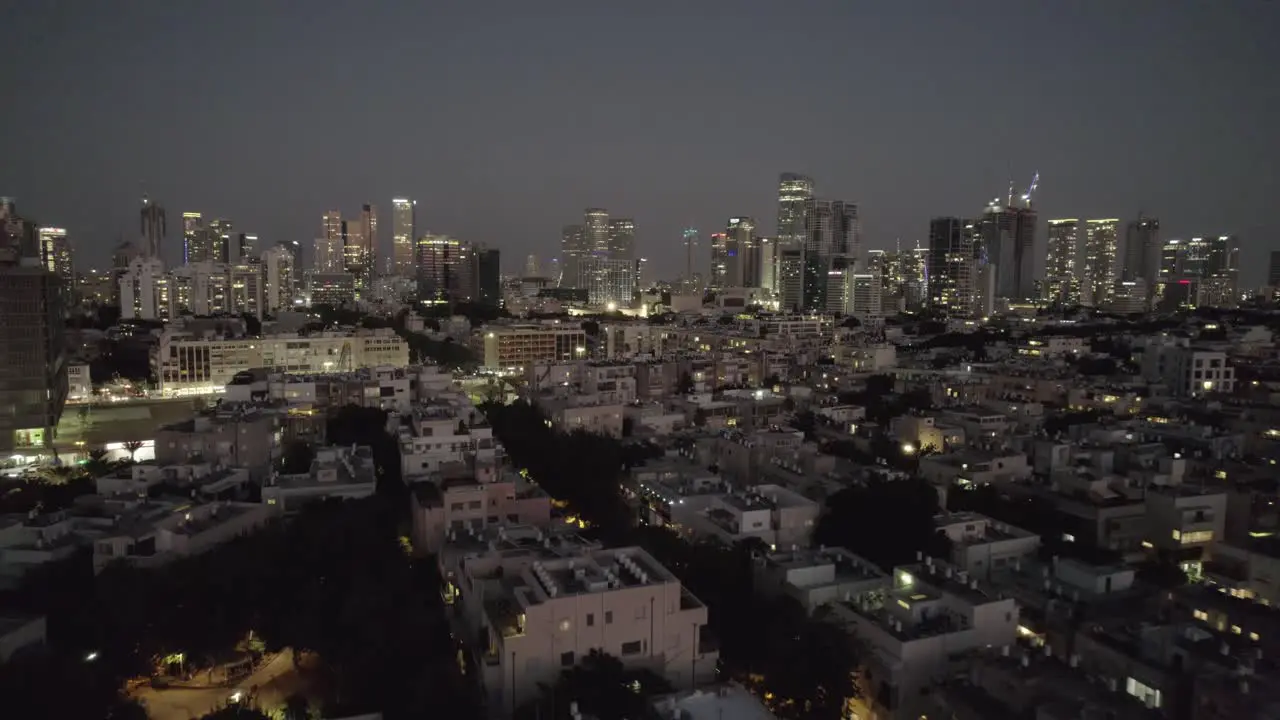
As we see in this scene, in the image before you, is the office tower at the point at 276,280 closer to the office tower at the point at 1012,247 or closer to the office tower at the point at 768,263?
the office tower at the point at 768,263

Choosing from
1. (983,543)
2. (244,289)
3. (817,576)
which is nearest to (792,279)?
(244,289)

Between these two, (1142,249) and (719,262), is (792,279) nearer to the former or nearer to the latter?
(719,262)

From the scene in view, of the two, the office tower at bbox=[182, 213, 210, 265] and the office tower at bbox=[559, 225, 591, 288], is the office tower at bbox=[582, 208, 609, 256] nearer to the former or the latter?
the office tower at bbox=[559, 225, 591, 288]

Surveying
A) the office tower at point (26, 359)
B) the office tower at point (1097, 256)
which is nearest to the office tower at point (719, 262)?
the office tower at point (1097, 256)

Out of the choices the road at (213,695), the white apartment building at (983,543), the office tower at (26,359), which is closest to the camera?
the road at (213,695)

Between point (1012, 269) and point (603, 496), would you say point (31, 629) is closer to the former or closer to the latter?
point (603, 496)

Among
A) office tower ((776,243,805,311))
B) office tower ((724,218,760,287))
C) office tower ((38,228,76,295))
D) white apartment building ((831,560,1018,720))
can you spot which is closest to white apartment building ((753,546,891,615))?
white apartment building ((831,560,1018,720))
